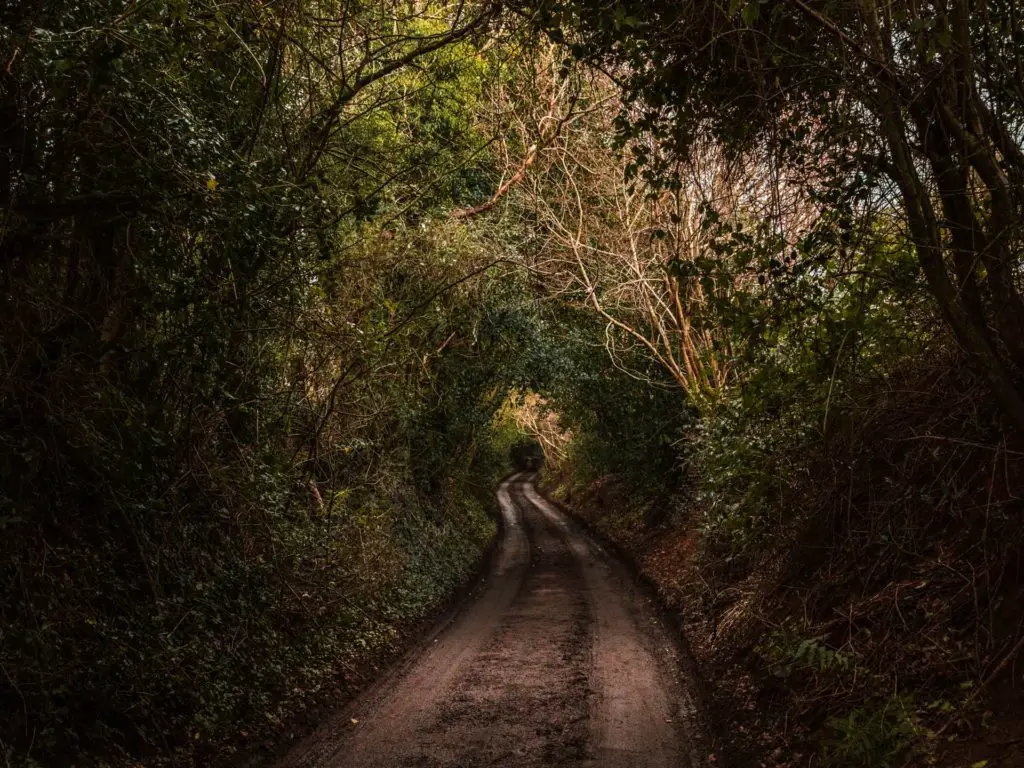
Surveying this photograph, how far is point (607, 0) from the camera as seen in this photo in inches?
204

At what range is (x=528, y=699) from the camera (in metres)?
7.81

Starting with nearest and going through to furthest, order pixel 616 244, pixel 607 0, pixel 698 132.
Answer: pixel 607 0 → pixel 698 132 → pixel 616 244

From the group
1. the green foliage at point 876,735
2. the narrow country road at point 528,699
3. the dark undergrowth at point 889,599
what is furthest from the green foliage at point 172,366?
the green foliage at point 876,735

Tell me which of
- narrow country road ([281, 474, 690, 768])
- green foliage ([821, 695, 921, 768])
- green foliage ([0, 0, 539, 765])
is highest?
green foliage ([0, 0, 539, 765])

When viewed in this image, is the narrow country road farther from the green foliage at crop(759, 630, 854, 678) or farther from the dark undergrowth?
the green foliage at crop(759, 630, 854, 678)

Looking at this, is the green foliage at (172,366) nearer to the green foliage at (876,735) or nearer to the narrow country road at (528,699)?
the narrow country road at (528,699)

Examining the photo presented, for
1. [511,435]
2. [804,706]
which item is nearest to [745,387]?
[804,706]

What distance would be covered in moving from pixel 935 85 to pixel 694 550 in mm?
10597

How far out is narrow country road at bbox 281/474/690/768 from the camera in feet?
20.9

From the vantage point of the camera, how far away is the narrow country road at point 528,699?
6.36m

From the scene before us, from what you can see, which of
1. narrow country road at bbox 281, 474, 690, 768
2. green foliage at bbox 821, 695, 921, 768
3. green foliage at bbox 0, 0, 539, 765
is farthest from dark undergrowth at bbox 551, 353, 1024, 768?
green foliage at bbox 0, 0, 539, 765

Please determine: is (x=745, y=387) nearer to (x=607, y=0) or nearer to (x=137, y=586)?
(x=607, y=0)

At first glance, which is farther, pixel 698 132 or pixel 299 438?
pixel 299 438

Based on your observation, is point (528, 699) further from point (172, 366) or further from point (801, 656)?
point (172, 366)
